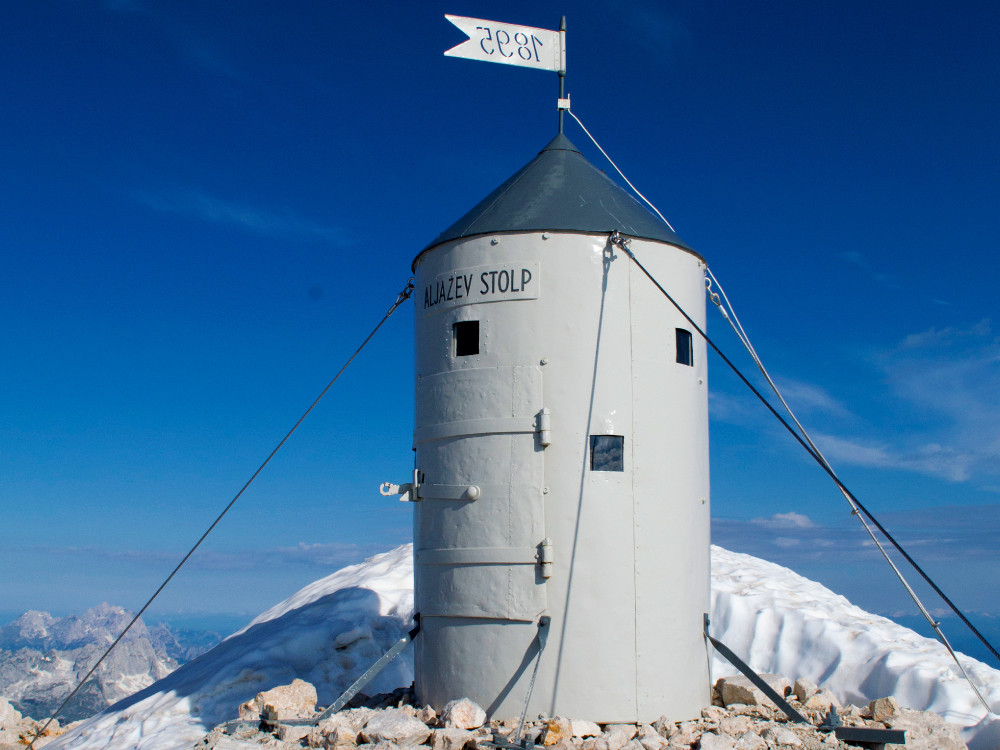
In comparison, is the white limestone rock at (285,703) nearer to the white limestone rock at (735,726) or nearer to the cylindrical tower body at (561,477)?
the cylindrical tower body at (561,477)

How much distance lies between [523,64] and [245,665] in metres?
9.75

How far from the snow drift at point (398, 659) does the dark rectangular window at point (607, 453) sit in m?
5.61

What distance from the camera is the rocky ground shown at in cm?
923

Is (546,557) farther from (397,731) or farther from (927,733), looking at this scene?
(927,733)

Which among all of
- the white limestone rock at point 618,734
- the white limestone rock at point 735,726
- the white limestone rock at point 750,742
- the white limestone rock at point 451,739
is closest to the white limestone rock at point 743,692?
the white limestone rock at point 735,726

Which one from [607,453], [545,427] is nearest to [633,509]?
Result: [607,453]

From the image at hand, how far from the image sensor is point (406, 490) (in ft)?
36.7

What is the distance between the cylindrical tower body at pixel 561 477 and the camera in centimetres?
1006

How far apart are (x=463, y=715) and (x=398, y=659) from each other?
5.74 metres

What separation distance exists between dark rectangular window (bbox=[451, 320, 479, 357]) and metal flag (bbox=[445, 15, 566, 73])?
367 cm

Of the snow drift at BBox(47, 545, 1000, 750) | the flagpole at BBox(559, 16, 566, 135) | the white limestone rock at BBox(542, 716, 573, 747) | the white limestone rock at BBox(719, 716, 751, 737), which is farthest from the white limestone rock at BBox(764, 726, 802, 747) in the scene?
the flagpole at BBox(559, 16, 566, 135)

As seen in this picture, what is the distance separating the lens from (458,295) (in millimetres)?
10969

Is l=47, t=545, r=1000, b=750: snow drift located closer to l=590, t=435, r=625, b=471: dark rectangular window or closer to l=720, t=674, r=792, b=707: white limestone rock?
l=720, t=674, r=792, b=707: white limestone rock

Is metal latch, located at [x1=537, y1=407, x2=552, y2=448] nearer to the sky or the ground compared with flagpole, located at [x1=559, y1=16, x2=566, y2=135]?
nearer to the ground
